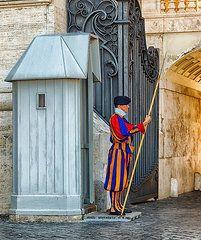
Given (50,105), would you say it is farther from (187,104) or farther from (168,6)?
(187,104)

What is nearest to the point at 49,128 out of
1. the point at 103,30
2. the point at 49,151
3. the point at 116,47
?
the point at 49,151

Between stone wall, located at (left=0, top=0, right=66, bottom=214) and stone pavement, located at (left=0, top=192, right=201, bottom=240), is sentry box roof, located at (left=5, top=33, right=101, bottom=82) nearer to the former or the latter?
stone wall, located at (left=0, top=0, right=66, bottom=214)

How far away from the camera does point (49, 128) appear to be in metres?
10.8

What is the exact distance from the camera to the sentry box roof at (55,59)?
419 inches

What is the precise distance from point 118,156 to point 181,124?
676 centimetres

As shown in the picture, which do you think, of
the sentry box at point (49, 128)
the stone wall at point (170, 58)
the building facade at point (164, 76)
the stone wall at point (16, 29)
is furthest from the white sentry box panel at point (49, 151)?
the stone wall at point (170, 58)

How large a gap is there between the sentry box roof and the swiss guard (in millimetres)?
809

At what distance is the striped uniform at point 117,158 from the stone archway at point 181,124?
15.3 feet

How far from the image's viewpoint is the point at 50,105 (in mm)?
10789

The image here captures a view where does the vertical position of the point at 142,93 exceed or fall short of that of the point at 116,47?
it falls short

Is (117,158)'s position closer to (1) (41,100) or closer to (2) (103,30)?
(1) (41,100)

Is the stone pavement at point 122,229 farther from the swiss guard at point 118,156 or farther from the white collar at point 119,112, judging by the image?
the white collar at point 119,112

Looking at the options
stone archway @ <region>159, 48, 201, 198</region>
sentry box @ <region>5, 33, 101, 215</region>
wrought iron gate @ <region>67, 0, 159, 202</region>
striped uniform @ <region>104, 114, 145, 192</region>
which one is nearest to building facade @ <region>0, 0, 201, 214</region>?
stone archway @ <region>159, 48, 201, 198</region>

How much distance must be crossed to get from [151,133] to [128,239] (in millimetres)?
5961
